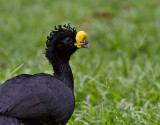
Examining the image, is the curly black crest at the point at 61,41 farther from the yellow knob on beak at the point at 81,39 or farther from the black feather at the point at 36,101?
the black feather at the point at 36,101

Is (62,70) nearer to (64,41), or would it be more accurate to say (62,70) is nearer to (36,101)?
(64,41)

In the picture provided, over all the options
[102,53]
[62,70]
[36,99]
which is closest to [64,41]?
[62,70]

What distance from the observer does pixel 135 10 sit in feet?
33.0

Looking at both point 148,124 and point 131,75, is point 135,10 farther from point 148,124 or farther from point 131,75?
point 148,124

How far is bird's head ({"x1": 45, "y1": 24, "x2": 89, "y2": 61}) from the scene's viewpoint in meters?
4.30

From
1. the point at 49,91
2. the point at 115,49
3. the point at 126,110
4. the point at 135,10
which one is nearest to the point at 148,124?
the point at 126,110

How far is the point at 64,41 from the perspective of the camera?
170 inches

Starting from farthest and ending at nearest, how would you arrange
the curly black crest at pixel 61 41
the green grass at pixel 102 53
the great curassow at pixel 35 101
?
1. the green grass at pixel 102 53
2. the curly black crest at pixel 61 41
3. the great curassow at pixel 35 101

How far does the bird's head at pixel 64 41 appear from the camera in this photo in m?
4.30

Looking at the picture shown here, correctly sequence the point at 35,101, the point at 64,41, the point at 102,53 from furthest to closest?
the point at 102,53 → the point at 64,41 → the point at 35,101

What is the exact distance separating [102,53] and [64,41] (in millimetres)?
3227

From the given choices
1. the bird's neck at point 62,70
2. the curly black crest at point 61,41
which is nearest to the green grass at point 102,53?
the bird's neck at point 62,70

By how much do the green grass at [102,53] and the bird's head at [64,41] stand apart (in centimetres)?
56

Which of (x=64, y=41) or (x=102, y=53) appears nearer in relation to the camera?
(x=64, y=41)
